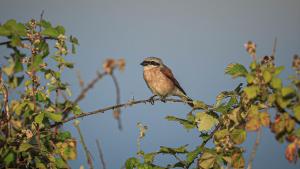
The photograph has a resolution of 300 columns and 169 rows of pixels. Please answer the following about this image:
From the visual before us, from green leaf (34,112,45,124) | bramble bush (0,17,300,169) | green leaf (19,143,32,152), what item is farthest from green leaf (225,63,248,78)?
green leaf (19,143,32,152)

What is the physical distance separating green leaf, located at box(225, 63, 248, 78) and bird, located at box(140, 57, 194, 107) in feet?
23.6

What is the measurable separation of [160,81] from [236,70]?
7681 mm

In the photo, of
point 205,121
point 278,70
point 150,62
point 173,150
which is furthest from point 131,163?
point 150,62

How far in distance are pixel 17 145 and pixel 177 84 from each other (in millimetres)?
7643

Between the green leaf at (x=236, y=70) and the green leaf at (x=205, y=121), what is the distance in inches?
23.2

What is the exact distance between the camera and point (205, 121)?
464 cm

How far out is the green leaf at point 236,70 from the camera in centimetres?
363

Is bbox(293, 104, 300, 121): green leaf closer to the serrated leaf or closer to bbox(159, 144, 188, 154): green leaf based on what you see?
the serrated leaf

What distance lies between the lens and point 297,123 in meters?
3.36

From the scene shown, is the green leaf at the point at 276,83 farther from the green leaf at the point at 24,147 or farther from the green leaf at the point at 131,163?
the green leaf at the point at 24,147

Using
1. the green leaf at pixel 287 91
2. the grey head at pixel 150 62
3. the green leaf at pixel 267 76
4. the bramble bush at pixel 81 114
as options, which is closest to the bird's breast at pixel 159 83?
the grey head at pixel 150 62

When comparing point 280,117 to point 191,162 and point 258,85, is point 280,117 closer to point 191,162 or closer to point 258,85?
point 258,85

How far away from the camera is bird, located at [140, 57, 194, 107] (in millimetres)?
11633

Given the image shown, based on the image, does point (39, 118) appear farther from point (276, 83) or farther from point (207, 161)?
point (276, 83)
